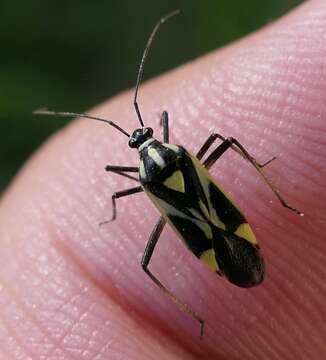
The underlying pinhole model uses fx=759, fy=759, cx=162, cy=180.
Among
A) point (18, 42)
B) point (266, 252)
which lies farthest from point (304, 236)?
point (18, 42)

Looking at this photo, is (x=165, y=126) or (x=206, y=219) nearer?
(x=206, y=219)

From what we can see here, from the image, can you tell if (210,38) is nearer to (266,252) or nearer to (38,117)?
Answer: (38,117)

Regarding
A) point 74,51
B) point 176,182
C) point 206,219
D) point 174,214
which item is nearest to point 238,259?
point 206,219

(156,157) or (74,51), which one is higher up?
(156,157)

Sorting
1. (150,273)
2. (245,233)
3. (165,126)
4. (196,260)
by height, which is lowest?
(196,260)

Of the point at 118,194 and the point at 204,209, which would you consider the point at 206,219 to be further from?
the point at 118,194
